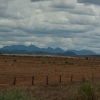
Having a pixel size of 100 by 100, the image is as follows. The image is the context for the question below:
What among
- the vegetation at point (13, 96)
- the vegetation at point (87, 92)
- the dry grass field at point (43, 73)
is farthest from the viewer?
the dry grass field at point (43, 73)

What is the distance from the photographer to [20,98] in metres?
15.4

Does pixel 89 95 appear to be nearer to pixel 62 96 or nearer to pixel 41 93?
pixel 62 96

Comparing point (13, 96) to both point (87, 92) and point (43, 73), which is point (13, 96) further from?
point (43, 73)

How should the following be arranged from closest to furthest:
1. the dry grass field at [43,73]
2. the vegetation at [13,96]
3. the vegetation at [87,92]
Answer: the vegetation at [13,96] < the vegetation at [87,92] < the dry grass field at [43,73]

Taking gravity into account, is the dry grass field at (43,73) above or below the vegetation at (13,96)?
below

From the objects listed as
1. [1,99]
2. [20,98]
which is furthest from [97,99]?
[1,99]

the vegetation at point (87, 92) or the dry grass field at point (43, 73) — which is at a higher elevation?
the vegetation at point (87, 92)

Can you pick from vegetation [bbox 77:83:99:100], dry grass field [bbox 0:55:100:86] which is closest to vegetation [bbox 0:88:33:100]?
vegetation [bbox 77:83:99:100]

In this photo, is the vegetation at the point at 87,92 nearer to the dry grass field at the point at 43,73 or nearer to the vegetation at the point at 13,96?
the vegetation at the point at 13,96

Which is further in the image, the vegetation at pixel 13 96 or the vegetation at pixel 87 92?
the vegetation at pixel 87 92

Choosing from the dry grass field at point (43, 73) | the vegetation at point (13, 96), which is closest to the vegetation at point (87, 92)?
the vegetation at point (13, 96)

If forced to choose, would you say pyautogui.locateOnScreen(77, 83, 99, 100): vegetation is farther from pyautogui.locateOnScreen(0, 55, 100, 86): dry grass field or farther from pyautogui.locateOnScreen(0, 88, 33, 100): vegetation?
pyautogui.locateOnScreen(0, 55, 100, 86): dry grass field

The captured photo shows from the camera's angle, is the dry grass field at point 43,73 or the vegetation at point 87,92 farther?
the dry grass field at point 43,73

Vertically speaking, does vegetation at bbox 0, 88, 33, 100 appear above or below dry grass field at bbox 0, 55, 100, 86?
above
